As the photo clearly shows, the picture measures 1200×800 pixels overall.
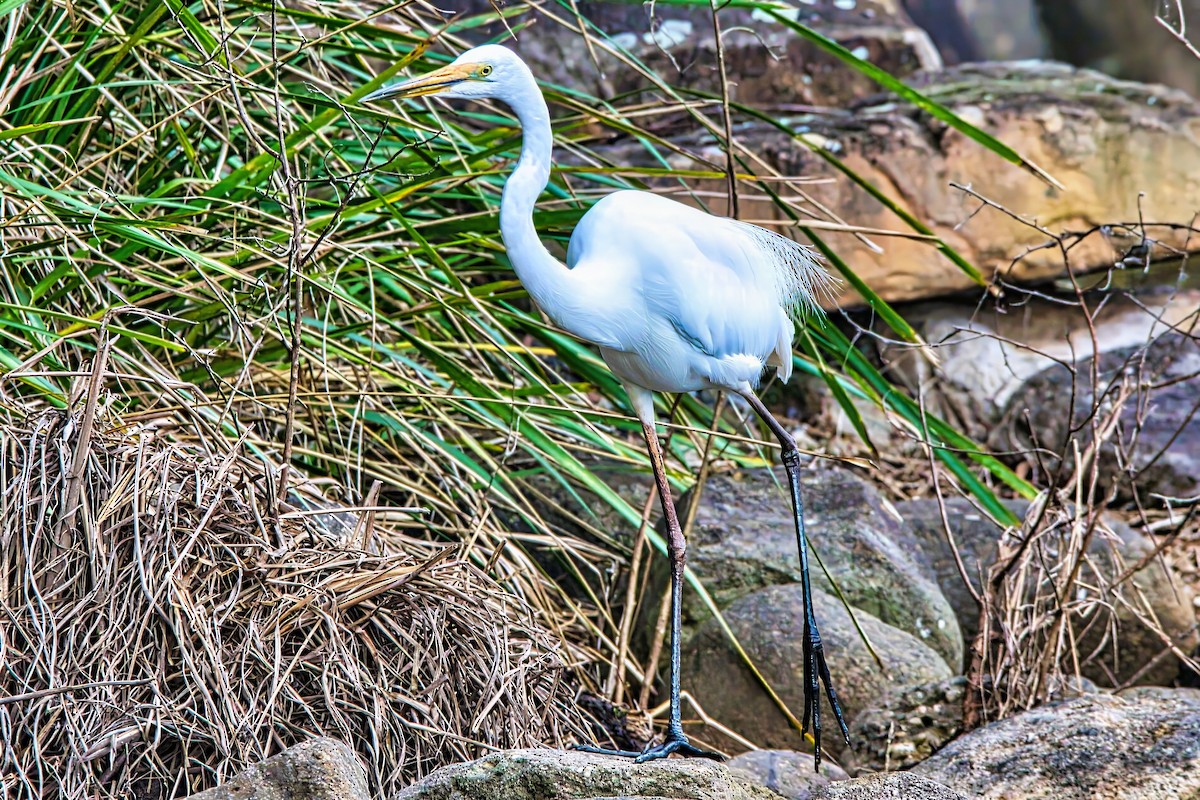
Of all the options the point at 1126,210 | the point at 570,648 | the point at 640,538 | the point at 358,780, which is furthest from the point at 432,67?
the point at 1126,210

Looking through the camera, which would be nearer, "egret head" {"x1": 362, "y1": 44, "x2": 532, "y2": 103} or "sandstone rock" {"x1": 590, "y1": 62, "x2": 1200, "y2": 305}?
"egret head" {"x1": 362, "y1": 44, "x2": 532, "y2": 103}

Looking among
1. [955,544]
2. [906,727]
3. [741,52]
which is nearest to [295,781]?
[906,727]

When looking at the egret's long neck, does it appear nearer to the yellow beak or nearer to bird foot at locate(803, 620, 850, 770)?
the yellow beak

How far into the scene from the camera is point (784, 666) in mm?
2135

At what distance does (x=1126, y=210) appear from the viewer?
3.78 metres

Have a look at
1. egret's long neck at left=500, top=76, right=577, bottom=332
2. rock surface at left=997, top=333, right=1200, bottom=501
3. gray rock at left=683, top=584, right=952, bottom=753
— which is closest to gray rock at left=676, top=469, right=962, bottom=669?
gray rock at left=683, top=584, right=952, bottom=753

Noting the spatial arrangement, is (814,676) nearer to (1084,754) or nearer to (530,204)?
(1084,754)

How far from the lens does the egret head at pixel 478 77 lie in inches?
65.9

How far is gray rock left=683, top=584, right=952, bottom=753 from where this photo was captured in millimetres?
2088

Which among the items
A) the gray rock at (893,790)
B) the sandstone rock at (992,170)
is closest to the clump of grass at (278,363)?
the gray rock at (893,790)

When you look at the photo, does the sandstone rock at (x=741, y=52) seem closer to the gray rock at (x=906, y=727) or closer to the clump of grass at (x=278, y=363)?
the clump of grass at (x=278, y=363)

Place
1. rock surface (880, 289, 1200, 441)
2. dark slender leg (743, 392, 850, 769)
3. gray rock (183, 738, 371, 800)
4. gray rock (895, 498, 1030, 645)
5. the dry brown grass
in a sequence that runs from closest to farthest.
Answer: gray rock (183, 738, 371, 800), the dry brown grass, dark slender leg (743, 392, 850, 769), gray rock (895, 498, 1030, 645), rock surface (880, 289, 1200, 441)

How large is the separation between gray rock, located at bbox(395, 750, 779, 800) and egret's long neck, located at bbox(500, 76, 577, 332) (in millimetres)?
689

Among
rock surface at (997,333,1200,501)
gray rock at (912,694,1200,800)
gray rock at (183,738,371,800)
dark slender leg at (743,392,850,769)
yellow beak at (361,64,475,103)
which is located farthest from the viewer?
rock surface at (997,333,1200,501)
